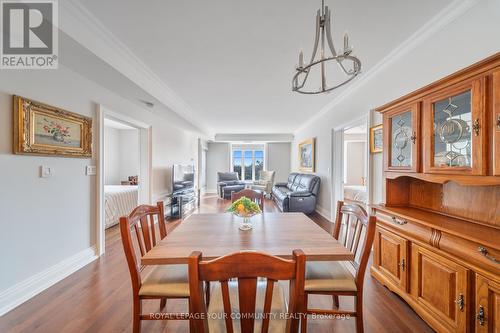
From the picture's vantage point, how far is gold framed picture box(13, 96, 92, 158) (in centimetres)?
193

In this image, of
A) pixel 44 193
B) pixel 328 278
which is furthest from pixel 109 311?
pixel 328 278

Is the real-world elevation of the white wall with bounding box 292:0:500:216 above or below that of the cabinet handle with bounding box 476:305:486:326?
above

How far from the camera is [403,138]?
2.02m

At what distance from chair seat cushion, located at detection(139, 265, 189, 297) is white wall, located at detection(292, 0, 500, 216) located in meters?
2.64

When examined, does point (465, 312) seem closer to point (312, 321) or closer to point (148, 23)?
point (312, 321)

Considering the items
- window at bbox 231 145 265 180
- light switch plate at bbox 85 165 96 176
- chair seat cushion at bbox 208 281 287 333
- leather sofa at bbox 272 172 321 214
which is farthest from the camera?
window at bbox 231 145 265 180

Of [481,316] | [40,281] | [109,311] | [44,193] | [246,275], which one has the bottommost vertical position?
[109,311]

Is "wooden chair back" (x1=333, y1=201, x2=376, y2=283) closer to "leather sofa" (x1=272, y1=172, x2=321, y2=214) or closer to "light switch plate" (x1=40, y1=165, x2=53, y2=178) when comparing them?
"light switch plate" (x1=40, y1=165, x2=53, y2=178)

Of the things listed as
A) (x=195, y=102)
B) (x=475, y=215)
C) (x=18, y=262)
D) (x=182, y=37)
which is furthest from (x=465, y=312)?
(x=195, y=102)

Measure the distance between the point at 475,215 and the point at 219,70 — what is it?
3053mm

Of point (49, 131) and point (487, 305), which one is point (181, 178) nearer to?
point (49, 131)

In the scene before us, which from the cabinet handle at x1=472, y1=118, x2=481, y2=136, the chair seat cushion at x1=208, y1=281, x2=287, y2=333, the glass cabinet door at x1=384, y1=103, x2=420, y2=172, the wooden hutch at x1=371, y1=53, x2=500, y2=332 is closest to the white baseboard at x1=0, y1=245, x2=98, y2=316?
the chair seat cushion at x1=208, y1=281, x2=287, y2=333

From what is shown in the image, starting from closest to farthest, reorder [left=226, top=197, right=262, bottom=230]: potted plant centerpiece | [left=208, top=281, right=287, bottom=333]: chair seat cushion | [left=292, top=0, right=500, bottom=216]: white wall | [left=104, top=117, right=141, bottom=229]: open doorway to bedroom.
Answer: [left=208, top=281, right=287, bottom=333]: chair seat cushion
[left=292, top=0, right=500, bottom=216]: white wall
[left=226, top=197, right=262, bottom=230]: potted plant centerpiece
[left=104, top=117, right=141, bottom=229]: open doorway to bedroom

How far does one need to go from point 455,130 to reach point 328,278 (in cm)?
141
